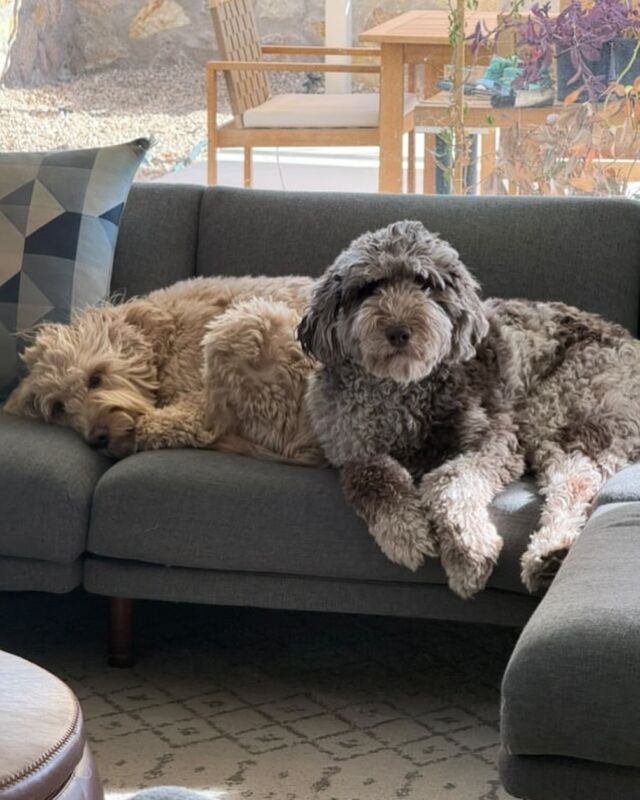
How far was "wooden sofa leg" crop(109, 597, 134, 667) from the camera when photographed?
9.79ft

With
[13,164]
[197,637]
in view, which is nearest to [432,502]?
[197,637]

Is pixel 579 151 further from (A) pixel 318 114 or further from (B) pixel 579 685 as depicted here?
(B) pixel 579 685

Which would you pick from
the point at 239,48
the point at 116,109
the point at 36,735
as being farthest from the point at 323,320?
the point at 116,109

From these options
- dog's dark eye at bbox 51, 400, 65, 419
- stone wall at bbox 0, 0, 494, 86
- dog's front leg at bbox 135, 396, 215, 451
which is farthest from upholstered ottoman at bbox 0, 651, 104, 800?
stone wall at bbox 0, 0, 494, 86

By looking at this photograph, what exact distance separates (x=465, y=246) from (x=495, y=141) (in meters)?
1.03

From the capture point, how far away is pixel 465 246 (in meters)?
3.27

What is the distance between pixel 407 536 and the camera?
8.70ft

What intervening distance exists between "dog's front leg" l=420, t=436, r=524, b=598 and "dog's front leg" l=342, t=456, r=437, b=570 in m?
0.03

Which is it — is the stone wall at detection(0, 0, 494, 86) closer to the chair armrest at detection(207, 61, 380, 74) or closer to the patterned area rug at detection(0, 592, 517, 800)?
the chair armrest at detection(207, 61, 380, 74)

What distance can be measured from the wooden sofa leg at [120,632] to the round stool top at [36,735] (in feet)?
3.21

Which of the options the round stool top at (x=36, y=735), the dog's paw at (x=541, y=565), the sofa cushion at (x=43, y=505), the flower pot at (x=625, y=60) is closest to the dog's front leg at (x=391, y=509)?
the dog's paw at (x=541, y=565)

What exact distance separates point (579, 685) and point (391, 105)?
2869 mm

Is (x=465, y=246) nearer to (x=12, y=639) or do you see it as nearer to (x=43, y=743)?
(x=12, y=639)

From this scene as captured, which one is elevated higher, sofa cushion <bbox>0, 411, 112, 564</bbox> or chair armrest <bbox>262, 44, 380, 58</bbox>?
chair armrest <bbox>262, 44, 380, 58</bbox>
